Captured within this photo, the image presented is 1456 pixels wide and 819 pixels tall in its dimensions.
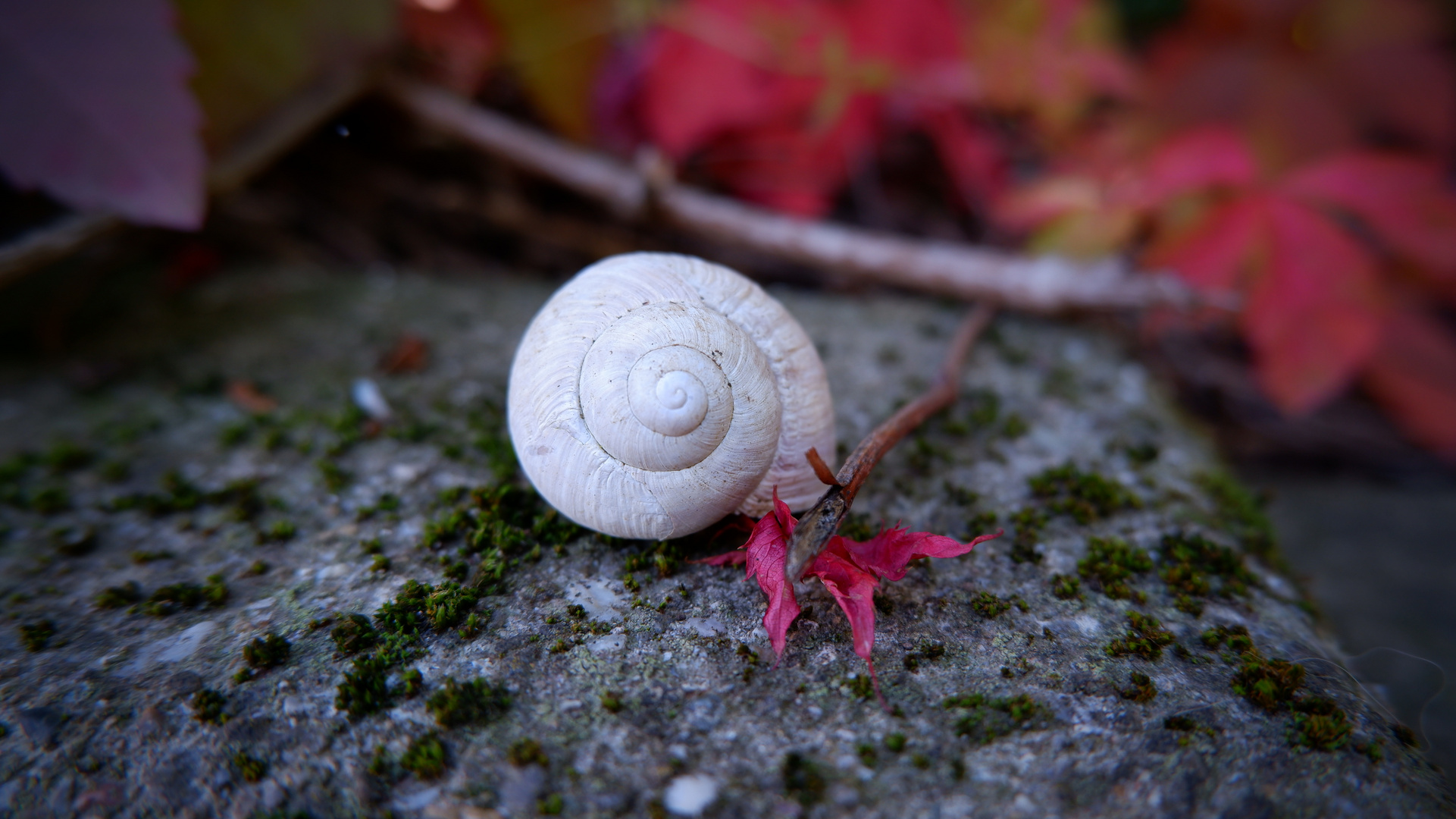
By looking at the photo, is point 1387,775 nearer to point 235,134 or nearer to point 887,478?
point 887,478

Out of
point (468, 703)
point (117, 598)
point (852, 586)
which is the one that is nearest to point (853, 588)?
point (852, 586)

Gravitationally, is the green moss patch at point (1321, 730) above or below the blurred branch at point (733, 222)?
below

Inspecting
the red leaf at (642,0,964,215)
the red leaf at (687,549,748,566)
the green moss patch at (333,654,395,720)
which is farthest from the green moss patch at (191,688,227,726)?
the red leaf at (642,0,964,215)

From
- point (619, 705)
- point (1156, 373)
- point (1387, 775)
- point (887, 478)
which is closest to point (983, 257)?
point (1156, 373)

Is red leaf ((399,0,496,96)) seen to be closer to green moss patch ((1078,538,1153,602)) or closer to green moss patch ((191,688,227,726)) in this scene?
green moss patch ((191,688,227,726))

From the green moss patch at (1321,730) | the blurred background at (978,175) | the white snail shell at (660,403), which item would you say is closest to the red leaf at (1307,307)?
the blurred background at (978,175)

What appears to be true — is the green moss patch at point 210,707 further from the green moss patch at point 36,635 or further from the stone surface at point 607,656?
the green moss patch at point 36,635

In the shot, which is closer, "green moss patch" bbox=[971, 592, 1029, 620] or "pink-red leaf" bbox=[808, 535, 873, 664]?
"pink-red leaf" bbox=[808, 535, 873, 664]

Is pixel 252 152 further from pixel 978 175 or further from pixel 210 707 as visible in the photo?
pixel 978 175
